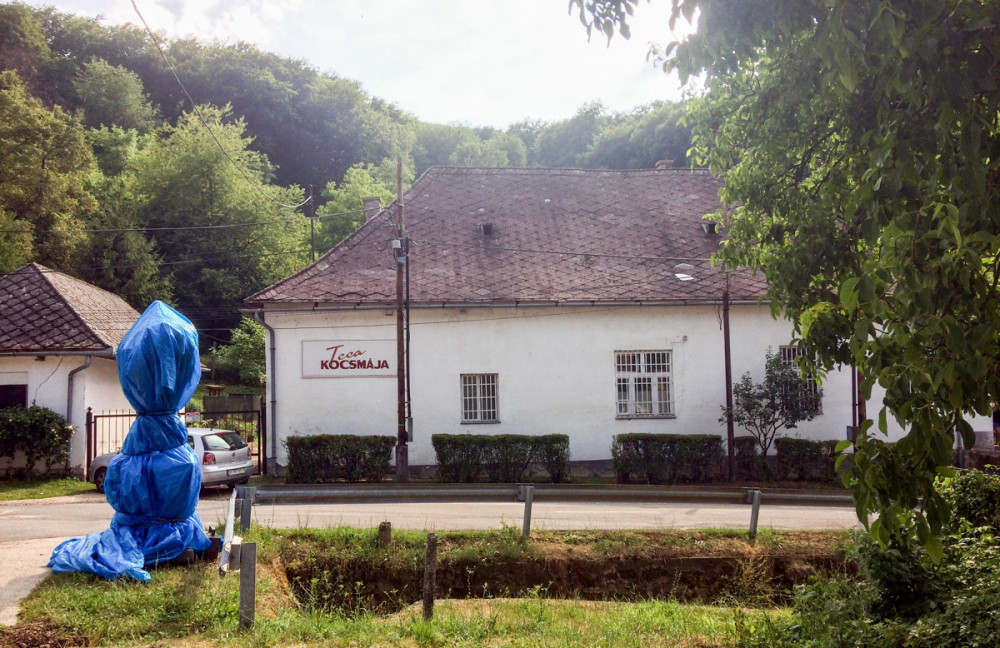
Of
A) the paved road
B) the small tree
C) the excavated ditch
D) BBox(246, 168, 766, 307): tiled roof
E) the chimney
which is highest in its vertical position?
the chimney

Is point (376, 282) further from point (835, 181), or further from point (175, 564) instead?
point (835, 181)

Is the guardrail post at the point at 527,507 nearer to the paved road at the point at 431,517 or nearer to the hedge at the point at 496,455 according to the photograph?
the paved road at the point at 431,517

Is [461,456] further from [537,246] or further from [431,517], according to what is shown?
[537,246]

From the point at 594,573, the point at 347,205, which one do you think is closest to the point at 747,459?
the point at 594,573

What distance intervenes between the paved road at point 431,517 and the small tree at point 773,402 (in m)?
4.43

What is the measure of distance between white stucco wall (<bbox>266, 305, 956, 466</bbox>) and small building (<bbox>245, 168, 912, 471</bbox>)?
3 cm

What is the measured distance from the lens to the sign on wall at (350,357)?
21.0 metres

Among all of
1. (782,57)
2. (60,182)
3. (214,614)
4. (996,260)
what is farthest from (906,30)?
(60,182)

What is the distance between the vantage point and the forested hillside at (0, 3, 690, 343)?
32.9 meters

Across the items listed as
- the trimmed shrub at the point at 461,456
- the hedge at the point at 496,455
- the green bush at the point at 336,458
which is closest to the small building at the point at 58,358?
the green bush at the point at 336,458

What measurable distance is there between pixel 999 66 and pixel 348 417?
18567 millimetres

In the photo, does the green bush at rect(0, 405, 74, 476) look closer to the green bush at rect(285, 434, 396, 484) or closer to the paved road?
the paved road

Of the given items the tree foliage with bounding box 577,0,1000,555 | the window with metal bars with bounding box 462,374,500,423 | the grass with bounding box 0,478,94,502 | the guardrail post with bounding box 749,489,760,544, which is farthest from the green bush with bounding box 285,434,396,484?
the tree foliage with bounding box 577,0,1000,555

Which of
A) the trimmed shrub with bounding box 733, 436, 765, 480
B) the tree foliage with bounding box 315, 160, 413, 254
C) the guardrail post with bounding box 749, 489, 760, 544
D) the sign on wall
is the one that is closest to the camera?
the guardrail post with bounding box 749, 489, 760, 544
